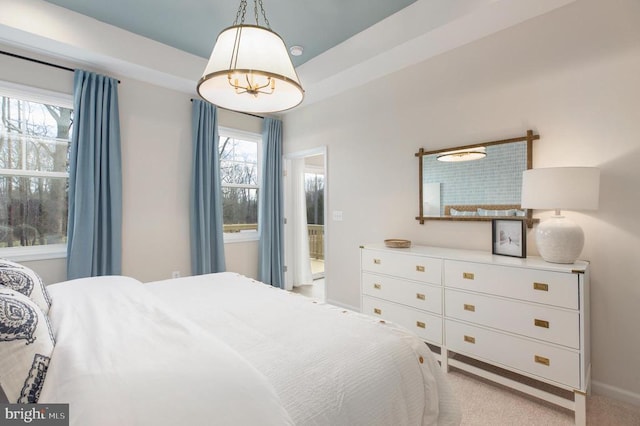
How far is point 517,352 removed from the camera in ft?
6.35

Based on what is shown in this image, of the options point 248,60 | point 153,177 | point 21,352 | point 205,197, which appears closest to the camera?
point 21,352

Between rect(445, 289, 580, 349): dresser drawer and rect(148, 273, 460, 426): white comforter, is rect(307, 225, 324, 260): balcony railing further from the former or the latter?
rect(148, 273, 460, 426): white comforter

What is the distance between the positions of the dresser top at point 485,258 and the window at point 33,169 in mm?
3033

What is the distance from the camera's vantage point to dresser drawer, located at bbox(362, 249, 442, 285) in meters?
2.35

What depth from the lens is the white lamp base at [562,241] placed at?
74.0 inches

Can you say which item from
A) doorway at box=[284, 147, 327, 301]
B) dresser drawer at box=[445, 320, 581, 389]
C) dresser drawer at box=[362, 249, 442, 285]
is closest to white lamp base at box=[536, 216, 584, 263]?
dresser drawer at box=[445, 320, 581, 389]

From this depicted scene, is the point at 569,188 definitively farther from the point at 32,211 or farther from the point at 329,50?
the point at 32,211

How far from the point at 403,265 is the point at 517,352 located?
95 centimetres

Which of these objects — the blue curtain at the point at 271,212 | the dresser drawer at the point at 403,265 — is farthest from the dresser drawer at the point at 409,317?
the blue curtain at the point at 271,212

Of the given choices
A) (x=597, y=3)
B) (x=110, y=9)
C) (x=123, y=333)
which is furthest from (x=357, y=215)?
(x=110, y=9)

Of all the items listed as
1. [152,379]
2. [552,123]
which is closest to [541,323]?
[552,123]

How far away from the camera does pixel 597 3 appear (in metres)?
2.02

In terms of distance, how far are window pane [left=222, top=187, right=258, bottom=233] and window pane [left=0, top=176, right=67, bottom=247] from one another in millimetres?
1676

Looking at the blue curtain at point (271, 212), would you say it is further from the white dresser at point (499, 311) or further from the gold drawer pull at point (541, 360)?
the gold drawer pull at point (541, 360)
